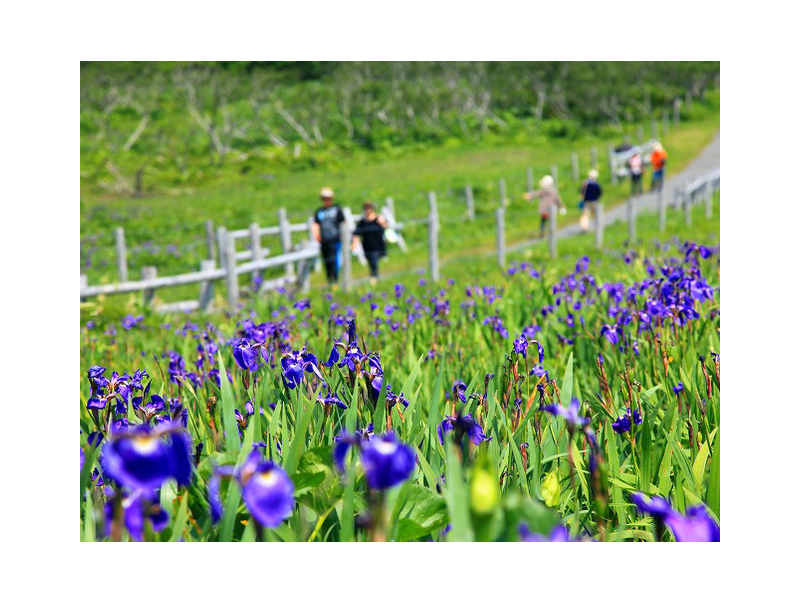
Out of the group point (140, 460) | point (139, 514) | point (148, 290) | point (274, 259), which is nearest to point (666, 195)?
point (274, 259)

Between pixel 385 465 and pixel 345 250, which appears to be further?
pixel 345 250

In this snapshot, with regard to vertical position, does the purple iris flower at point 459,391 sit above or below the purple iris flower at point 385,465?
below

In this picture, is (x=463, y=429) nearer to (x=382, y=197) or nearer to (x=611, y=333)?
(x=611, y=333)

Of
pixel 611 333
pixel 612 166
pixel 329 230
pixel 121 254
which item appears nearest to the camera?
pixel 611 333

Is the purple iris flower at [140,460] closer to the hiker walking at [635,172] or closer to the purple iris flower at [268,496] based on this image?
the purple iris flower at [268,496]

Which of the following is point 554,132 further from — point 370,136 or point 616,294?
point 616,294

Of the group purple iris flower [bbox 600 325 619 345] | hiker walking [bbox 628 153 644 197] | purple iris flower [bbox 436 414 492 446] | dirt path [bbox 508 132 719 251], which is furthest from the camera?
hiker walking [bbox 628 153 644 197]

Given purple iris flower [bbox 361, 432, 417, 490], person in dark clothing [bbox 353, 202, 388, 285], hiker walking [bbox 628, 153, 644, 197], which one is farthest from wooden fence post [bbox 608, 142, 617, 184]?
purple iris flower [bbox 361, 432, 417, 490]

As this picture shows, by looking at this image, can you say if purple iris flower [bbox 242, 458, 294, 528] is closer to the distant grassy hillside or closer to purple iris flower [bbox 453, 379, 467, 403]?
purple iris flower [bbox 453, 379, 467, 403]

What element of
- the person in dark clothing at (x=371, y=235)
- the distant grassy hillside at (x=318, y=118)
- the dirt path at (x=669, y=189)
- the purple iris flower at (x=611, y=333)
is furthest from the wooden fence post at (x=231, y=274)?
the purple iris flower at (x=611, y=333)

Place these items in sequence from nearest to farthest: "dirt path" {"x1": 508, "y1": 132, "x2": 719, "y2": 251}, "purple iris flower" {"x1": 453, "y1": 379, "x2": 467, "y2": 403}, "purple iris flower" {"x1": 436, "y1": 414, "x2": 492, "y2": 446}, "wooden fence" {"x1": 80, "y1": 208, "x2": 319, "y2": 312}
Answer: "purple iris flower" {"x1": 436, "y1": 414, "x2": 492, "y2": 446}, "purple iris flower" {"x1": 453, "y1": 379, "x2": 467, "y2": 403}, "wooden fence" {"x1": 80, "y1": 208, "x2": 319, "y2": 312}, "dirt path" {"x1": 508, "y1": 132, "x2": 719, "y2": 251}
